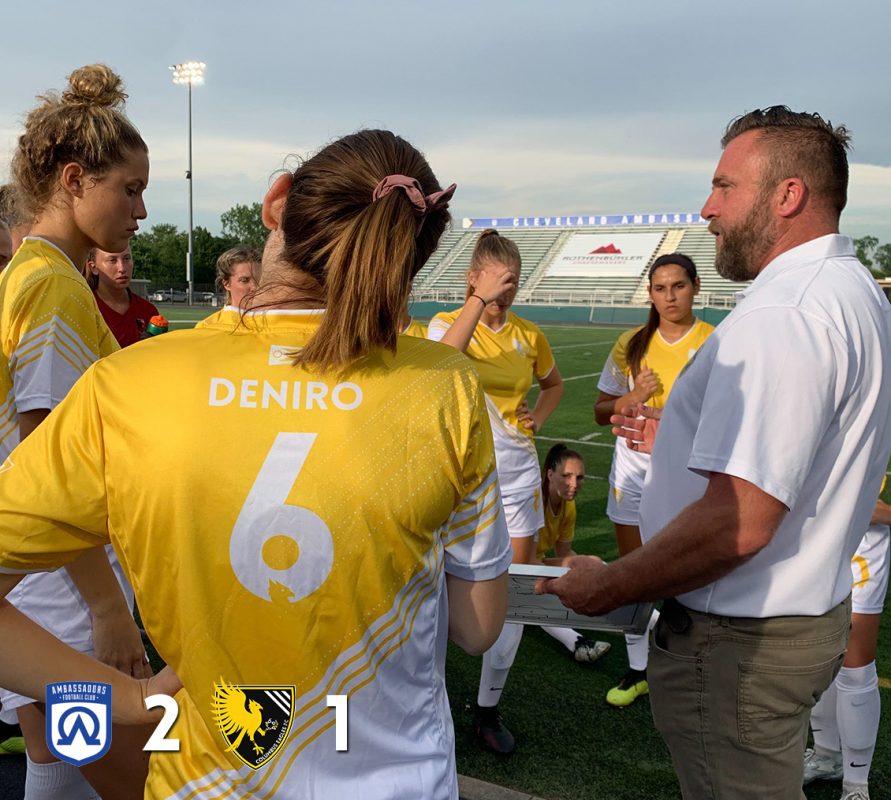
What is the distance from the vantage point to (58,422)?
1.21 metres

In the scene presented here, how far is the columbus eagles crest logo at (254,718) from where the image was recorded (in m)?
1.23

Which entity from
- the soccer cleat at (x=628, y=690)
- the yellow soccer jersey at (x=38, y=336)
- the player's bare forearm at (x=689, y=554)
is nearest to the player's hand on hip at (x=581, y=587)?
the player's bare forearm at (x=689, y=554)

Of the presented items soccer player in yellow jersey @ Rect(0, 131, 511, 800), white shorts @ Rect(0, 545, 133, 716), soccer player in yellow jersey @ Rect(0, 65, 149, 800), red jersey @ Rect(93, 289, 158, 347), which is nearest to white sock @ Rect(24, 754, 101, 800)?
soccer player in yellow jersey @ Rect(0, 65, 149, 800)

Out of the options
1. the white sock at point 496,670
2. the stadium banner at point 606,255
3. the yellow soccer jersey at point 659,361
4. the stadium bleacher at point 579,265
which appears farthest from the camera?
the stadium banner at point 606,255

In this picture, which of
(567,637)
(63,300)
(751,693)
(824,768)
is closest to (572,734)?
(567,637)

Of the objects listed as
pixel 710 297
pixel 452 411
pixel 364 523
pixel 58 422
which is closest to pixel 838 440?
pixel 452 411

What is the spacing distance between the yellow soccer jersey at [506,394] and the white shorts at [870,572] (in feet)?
5.87

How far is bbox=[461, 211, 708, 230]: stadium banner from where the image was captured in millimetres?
70688

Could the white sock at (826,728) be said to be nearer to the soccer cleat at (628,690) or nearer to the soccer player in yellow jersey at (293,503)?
the soccer cleat at (628,690)

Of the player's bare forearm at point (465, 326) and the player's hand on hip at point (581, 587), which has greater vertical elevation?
the player's bare forearm at point (465, 326)

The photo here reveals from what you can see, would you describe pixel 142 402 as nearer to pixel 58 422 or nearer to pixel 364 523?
pixel 58 422

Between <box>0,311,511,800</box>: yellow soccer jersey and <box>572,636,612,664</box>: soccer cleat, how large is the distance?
11.1 feet

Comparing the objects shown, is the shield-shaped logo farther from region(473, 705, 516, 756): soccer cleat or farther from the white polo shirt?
region(473, 705, 516, 756): soccer cleat

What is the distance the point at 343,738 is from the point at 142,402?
62 cm
